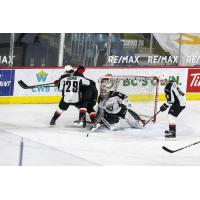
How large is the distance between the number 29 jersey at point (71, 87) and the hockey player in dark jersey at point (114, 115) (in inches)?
5.6

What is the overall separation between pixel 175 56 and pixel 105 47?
454 mm

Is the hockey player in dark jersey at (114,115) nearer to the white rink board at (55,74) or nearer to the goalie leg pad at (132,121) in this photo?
the goalie leg pad at (132,121)

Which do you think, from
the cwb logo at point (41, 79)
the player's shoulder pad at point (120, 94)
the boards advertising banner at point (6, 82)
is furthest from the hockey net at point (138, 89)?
the boards advertising banner at point (6, 82)

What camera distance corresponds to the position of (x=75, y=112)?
3.78 metres

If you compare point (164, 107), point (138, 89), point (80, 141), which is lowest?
point (80, 141)

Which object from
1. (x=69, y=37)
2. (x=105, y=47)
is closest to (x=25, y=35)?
(x=69, y=37)

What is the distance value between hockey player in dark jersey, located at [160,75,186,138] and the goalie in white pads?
0.60 ft

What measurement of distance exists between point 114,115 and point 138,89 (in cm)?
23

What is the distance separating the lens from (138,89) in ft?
12.3

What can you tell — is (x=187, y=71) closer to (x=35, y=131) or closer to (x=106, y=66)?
(x=106, y=66)

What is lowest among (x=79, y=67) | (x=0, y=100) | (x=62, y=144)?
(x=62, y=144)

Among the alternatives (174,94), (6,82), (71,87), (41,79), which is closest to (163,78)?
(174,94)

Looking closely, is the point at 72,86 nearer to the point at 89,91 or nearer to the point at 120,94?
the point at 89,91

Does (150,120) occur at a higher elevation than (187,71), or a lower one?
lower
